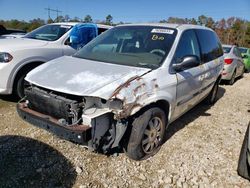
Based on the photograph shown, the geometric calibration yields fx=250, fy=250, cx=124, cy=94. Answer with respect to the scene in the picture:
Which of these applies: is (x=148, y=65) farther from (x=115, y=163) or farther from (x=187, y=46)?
(x=115, y=163)

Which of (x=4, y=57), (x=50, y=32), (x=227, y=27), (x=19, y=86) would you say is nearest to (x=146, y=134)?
(x=19, y=86)

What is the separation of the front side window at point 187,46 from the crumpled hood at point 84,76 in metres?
0.79

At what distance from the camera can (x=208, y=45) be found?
5.10 meters

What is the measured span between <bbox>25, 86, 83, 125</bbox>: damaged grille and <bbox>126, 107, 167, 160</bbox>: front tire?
2.45 feet

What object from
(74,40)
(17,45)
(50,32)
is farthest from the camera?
(50,32)

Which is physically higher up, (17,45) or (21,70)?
(17,45)

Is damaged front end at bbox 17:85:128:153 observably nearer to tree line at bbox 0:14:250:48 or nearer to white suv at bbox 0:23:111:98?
white suv at bbox 0:23:111:98

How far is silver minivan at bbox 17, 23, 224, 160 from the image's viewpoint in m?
2.82

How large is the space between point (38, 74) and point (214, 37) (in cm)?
415

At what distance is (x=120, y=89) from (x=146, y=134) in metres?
0.85

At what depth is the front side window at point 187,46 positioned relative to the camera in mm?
3754

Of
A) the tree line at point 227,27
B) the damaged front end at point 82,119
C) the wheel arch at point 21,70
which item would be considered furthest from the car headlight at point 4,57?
the tree line at point 227,27

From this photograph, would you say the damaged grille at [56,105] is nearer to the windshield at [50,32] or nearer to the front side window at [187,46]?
the front side window at [187,46]

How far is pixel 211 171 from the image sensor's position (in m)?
3.32
